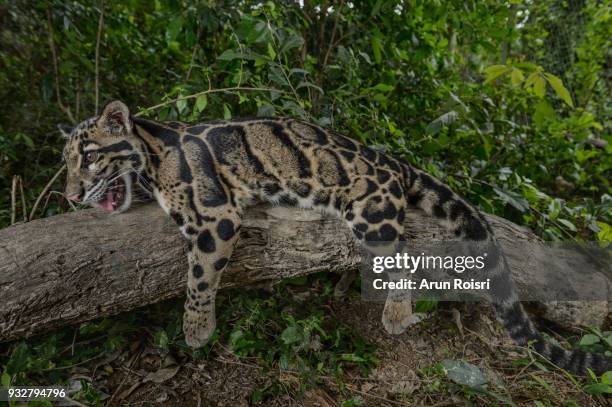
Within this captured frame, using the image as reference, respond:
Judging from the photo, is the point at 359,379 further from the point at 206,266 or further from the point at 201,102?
the point at 201,102

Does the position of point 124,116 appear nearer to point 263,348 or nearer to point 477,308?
point 263,348

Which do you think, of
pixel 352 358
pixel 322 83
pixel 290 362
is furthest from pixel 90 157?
pixel 322 83

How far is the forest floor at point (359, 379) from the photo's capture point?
8.50 ft

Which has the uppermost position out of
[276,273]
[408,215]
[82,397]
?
[408,215]

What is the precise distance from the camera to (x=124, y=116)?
279 centimetres

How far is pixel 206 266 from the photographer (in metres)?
2.74

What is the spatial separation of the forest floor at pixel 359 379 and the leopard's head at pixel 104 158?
3.68ft

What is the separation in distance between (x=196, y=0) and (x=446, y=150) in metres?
3.44

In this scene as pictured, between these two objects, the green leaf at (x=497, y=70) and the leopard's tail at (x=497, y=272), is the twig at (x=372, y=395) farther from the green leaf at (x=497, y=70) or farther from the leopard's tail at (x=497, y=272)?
the green leaf at (x=497, y=70)

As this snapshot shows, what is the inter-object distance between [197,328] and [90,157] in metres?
1.43

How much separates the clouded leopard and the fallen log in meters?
0.12

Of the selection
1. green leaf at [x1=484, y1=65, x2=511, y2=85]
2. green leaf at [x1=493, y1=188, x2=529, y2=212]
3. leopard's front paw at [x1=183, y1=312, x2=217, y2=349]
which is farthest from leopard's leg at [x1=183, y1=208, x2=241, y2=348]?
green leaf at [x1=493, y1=188, x2=529, y2=212]

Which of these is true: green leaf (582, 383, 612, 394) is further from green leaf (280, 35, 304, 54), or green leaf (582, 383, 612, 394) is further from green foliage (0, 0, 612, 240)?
green leaf (280, 35, 304, 54)

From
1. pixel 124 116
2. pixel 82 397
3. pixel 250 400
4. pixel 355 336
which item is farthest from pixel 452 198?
pixel 82 397
